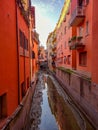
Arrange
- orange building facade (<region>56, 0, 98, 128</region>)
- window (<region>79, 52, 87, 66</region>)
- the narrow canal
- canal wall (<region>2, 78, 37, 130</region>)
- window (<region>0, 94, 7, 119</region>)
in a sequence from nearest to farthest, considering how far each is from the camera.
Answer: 1. canal wall (<region>2, 78, 37, 130</region>)
2. window (<region>0, 94, 7, 119</region>)
3. orange building facade (<region>56, 0, 98, 128</region>)
4. the narrow canal
5. window (<region>79, 52, 87, 66</region>)

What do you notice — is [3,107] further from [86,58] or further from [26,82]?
[86,58]

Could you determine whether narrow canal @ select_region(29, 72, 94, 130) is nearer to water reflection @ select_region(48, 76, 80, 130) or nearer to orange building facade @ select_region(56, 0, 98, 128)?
water reflection @ select_region(48, 76, 80, 130)

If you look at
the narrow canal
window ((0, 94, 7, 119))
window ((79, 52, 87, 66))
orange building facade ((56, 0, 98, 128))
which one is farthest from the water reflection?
window ((0, 94, 7, 119))

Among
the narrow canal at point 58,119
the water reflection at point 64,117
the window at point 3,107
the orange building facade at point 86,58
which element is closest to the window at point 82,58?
the orange building facade at point 86,58

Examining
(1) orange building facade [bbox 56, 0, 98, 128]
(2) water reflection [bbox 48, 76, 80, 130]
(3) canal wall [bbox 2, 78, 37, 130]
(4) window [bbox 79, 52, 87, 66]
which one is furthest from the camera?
(4) window [bbox 79, 52, 87, 66]

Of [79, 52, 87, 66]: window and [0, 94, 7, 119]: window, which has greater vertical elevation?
[79, 52, 87, 66]: window

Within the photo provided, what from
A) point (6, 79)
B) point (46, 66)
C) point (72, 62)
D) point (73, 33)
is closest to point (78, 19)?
point (73, 33)

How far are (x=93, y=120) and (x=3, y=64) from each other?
6405 millimetres

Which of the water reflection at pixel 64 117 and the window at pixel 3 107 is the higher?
the window at pixel 3 107

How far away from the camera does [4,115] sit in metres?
6.45

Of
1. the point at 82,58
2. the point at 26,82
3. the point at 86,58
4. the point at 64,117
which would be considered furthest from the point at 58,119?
the point at 82,58

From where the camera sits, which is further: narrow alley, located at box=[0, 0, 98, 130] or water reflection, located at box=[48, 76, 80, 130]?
water reflection, located at box=[48, 76, 80, 130]

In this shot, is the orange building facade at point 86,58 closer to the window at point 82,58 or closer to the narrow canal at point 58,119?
the window at point 82,58

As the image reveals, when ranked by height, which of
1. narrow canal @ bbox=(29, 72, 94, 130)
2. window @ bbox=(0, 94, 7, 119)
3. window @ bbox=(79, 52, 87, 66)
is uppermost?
window @ bbox=(79, 52, 87, 66)
